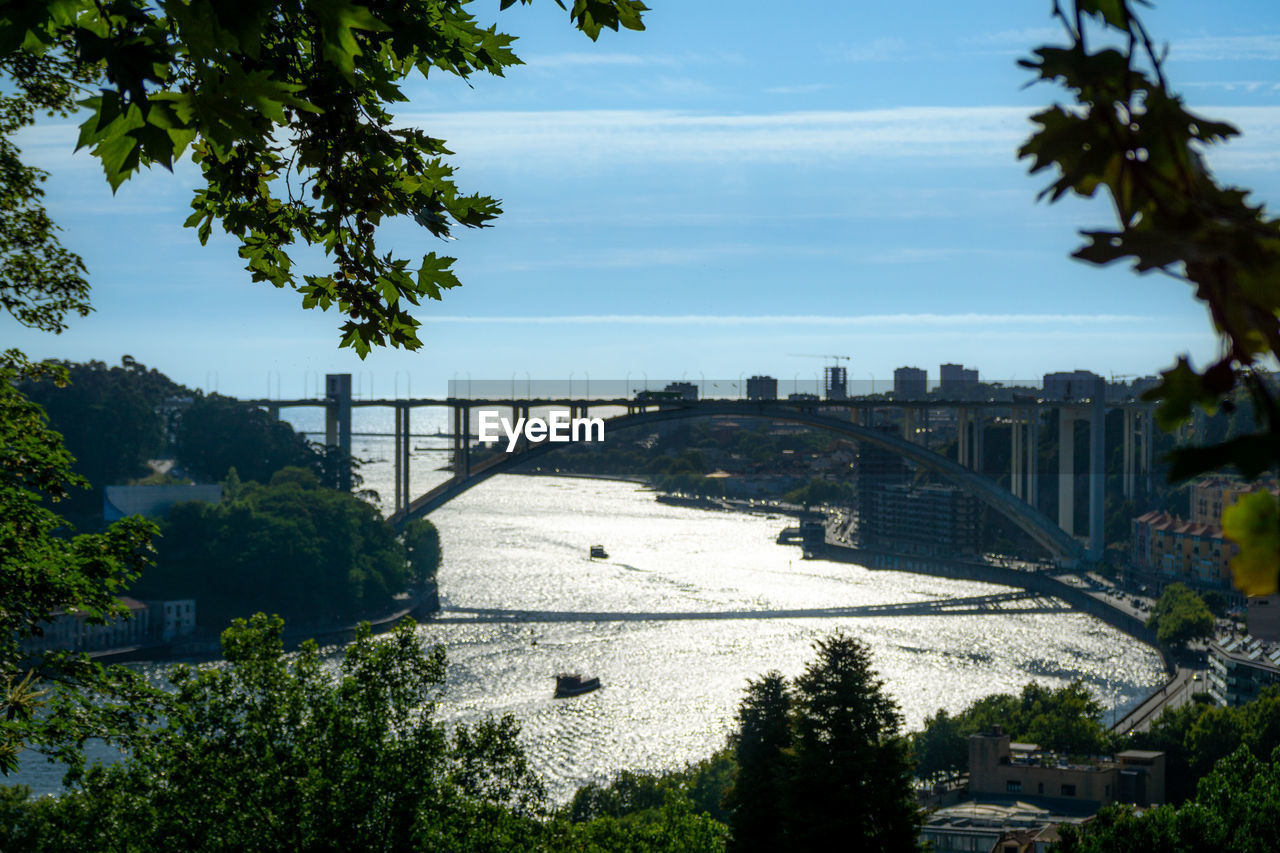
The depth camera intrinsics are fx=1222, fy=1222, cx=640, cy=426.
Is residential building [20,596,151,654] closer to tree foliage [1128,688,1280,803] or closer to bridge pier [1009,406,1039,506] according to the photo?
tree foliage [1128,688,1280,803]

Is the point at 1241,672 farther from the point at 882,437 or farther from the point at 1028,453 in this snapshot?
the point at 1028,453

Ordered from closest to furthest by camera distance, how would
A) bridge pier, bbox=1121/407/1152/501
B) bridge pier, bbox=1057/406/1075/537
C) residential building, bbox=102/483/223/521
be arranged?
residential building, bbox=102/483/223/521
bridge pier, bbox=1057/406/1075/537
bridge pier, bbox=1121/407/1152/501

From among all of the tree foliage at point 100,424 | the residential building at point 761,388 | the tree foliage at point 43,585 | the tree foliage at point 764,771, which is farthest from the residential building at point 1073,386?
the tree foliage at point 43,585

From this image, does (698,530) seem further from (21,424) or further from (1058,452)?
(21,424)

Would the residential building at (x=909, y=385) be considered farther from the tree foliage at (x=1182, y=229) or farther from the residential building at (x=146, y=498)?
the tree foliage at (x=1182, y=229)

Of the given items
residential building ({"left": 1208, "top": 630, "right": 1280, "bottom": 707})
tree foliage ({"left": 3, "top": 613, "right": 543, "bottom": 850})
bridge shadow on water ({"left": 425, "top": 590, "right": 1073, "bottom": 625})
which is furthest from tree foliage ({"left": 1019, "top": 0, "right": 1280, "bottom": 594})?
bridge shadow on water ({"left": 425, "top": 590, "right": 1073, "bottom": 625})

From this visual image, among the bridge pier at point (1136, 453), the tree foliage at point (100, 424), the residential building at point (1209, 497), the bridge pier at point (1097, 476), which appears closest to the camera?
the residential building at point (1209, 497)

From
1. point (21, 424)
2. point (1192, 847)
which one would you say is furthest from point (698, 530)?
point (21, 424)
